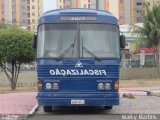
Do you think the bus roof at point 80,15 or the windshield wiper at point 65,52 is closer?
the windshield wiper at point 65,52

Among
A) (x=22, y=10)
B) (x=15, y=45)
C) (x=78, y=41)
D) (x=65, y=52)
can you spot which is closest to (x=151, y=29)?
(x=15, y=45)

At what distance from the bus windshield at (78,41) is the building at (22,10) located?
120691mm

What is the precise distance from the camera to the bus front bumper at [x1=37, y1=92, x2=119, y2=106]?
1491cm

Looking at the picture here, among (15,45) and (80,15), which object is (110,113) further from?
(15,45)

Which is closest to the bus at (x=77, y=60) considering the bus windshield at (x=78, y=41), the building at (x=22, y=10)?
the bus windshield at (x=78, y=41)

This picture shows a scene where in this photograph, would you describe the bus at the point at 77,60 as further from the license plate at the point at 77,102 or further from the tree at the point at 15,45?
the tree at the point at 15,45

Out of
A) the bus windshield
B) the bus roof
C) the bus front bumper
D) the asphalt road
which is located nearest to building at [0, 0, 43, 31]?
the asphalt road

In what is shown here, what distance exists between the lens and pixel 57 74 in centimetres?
1501

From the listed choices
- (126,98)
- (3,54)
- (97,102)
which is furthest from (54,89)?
(3,54)

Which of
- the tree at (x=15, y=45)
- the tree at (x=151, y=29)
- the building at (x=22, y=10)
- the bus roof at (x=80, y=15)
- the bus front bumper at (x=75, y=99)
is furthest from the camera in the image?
the building at (x=22, y=10)

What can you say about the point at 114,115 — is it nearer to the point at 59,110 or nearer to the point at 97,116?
the point at 97,116

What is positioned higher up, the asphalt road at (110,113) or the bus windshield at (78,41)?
the bus windshield at (78,41)

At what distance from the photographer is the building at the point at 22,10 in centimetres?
13600

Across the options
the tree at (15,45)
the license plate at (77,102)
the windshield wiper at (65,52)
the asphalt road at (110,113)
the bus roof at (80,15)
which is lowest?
the asphalt road at (110,113)
